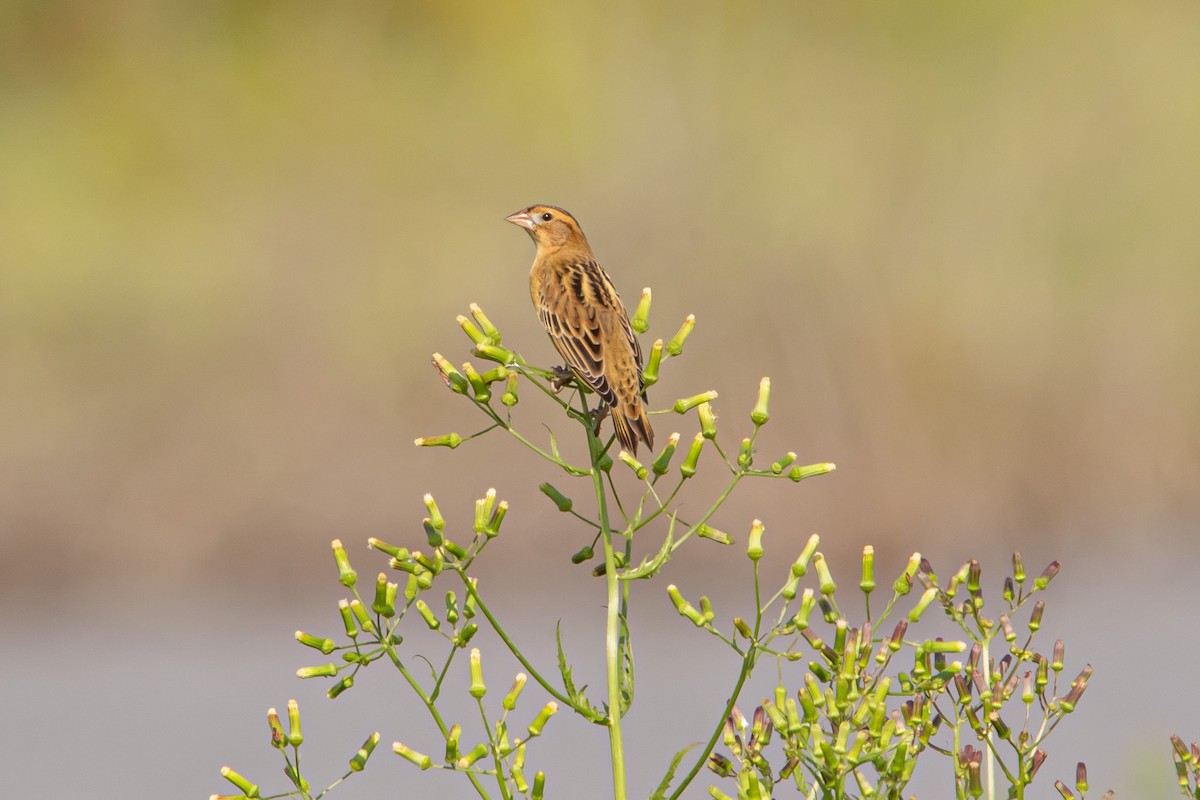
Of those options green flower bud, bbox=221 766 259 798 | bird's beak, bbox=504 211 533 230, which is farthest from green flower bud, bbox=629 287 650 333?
bird's beak, bbox=504 211 533 230

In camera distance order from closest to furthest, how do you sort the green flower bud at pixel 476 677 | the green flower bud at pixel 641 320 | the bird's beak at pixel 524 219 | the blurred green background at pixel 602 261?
the green flower bud at pixel 476 677, the green flower bud at pixel 641 320, the bird's beak at pixel 524 219, the blurred green background at pixel 602 261

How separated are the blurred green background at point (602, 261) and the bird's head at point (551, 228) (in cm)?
400

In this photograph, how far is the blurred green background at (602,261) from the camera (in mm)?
11008

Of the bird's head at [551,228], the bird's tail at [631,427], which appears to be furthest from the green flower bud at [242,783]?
the bird's head at [551,228]

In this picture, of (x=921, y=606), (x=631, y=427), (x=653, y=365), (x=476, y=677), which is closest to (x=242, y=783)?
(x=476, y=677)

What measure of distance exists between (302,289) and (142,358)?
1.21 metres

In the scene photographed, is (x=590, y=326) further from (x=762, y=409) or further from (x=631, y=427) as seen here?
(x=762, y=409)

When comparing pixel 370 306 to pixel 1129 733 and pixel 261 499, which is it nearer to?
pixel 261 499

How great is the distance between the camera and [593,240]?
11859 mm

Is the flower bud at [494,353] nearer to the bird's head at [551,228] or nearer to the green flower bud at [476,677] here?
the green flower bud at [476,677]

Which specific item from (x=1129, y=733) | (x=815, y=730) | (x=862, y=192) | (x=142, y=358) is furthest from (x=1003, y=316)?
(x=815, y=730)

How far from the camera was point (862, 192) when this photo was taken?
12117 mm

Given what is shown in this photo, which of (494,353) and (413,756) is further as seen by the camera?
(494,353)

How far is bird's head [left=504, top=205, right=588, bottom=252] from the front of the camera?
625 cm
